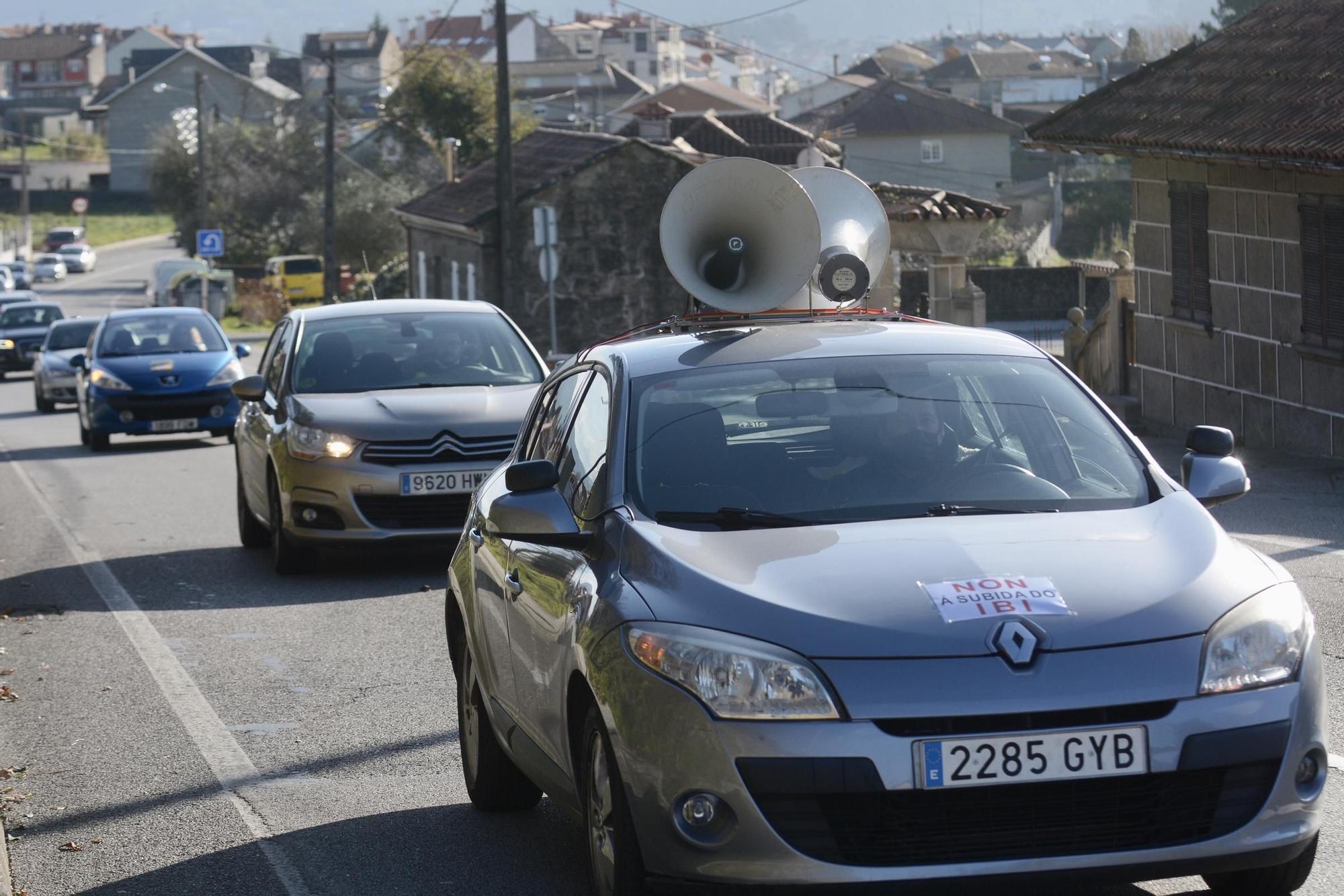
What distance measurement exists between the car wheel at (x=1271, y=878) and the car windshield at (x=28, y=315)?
44.5m

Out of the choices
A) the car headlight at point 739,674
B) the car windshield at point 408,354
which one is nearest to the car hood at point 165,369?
the car windshield at point 408,354

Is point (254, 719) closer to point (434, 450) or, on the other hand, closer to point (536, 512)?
point (536, 512)

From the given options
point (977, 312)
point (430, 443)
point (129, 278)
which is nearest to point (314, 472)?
point (430, 443)

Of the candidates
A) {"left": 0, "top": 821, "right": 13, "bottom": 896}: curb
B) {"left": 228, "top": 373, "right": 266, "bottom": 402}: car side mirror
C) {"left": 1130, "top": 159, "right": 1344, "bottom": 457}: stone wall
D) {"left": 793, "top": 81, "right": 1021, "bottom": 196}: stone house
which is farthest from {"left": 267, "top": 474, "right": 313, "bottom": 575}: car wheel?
{"left": 793, "top": 81, "right": 1021, "bottom": 196}: stone house

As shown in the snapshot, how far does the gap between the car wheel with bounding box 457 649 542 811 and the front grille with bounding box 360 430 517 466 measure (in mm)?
5304

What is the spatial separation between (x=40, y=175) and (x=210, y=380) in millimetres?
116951

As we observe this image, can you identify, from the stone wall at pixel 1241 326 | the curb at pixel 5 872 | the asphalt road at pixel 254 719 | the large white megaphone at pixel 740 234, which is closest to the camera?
the curb at pixel 5 872

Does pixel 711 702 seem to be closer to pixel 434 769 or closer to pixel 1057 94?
pixel 434 769

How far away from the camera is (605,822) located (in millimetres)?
4664

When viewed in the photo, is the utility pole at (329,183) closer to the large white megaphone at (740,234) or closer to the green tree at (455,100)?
the green tree at (455,100)

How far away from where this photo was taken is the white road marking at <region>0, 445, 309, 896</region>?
19.7ft

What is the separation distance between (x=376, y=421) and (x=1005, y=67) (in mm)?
133592

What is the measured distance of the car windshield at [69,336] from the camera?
33.7 meters

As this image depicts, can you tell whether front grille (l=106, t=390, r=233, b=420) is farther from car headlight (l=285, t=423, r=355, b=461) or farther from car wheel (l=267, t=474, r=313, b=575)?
car headlight (l=285, t=423, r=355, b=461)
